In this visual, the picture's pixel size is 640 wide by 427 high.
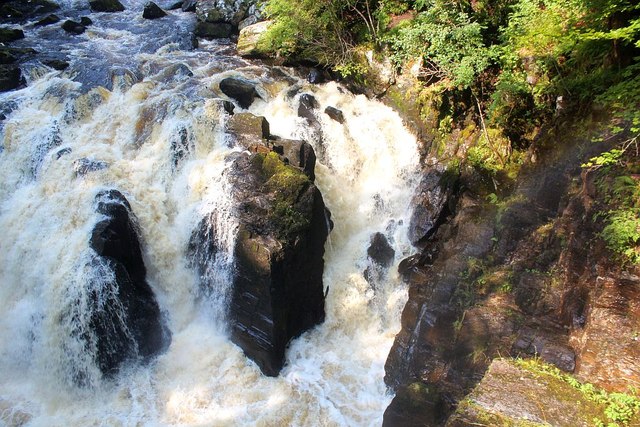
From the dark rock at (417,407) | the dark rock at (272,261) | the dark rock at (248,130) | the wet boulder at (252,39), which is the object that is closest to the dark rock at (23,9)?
the wet boulder at (252,39)

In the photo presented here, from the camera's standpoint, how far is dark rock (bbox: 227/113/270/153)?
11.1 m

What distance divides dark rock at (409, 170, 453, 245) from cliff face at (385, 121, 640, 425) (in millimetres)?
1031

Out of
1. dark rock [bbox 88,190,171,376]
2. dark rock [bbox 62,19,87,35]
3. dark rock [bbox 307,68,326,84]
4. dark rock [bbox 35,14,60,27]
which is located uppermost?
dark rock [bbox 307,68,326,84]

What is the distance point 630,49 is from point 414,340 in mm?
6380

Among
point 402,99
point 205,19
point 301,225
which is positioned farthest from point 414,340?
point 205,19

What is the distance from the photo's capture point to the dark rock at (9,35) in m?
17.0

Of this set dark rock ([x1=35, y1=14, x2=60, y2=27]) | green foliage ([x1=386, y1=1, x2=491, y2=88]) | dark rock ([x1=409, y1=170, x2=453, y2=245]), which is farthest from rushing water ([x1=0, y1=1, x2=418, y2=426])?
dark rock ([x1=35, y1=14, x2=60, y2=27])

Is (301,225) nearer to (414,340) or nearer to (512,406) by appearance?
(414,340)

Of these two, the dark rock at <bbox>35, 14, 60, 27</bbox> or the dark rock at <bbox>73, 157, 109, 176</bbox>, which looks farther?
the dark rock at <bbox>35, 14, 60, 27</bbox>

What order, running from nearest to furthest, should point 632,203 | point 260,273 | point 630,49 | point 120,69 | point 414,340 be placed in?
point 632,203 → point 630,49 → point 414,340 → point 260,273 → point 120,69

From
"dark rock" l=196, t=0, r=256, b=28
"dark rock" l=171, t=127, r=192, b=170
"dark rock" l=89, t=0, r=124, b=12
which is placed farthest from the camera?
"dark rock" l=89, t=0, r=124, b=12

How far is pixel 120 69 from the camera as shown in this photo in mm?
14578

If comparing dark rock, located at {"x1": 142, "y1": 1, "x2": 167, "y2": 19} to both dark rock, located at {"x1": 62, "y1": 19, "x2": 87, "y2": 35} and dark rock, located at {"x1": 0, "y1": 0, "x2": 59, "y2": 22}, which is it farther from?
dark rock, located at {"x1": 0, "y1": 0, "x2": 59, "y2": 22}

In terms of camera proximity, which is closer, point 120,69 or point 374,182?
point 374,182
